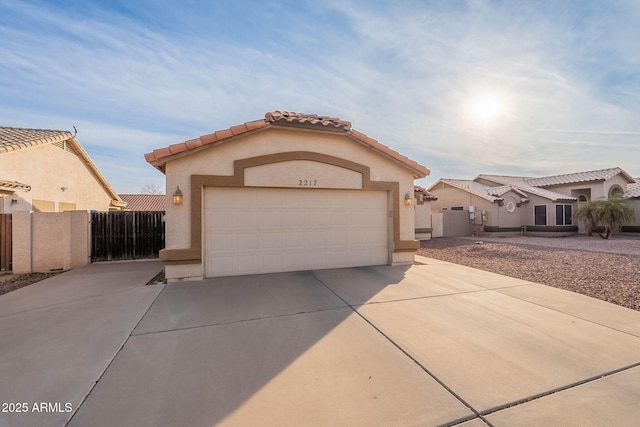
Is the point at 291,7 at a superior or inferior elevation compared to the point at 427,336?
superior

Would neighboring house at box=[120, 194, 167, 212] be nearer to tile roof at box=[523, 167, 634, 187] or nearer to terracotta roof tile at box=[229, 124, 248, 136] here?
terracotta roof tile at box=[229, 124, 248, 136]

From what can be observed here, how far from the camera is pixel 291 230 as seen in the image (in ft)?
25.6

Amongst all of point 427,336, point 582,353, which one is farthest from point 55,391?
point 582,353

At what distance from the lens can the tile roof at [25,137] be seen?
10.4 m

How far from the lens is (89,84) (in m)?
8.75

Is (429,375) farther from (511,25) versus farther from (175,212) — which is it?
(511,25)

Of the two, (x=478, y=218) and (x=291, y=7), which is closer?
(x=291, y=7)

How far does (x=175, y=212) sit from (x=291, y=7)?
6.62 meters

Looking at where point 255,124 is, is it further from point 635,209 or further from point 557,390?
point 635,209

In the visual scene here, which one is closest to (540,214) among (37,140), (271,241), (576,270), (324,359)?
(576,270)

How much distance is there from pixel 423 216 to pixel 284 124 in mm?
14313

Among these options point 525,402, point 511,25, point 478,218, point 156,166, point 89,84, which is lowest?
point 525,402

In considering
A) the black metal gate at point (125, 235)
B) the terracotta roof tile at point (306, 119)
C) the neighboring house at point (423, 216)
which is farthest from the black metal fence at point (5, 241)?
the neighboring house at point (423, 216)

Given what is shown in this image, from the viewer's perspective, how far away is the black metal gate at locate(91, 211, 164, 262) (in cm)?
961
